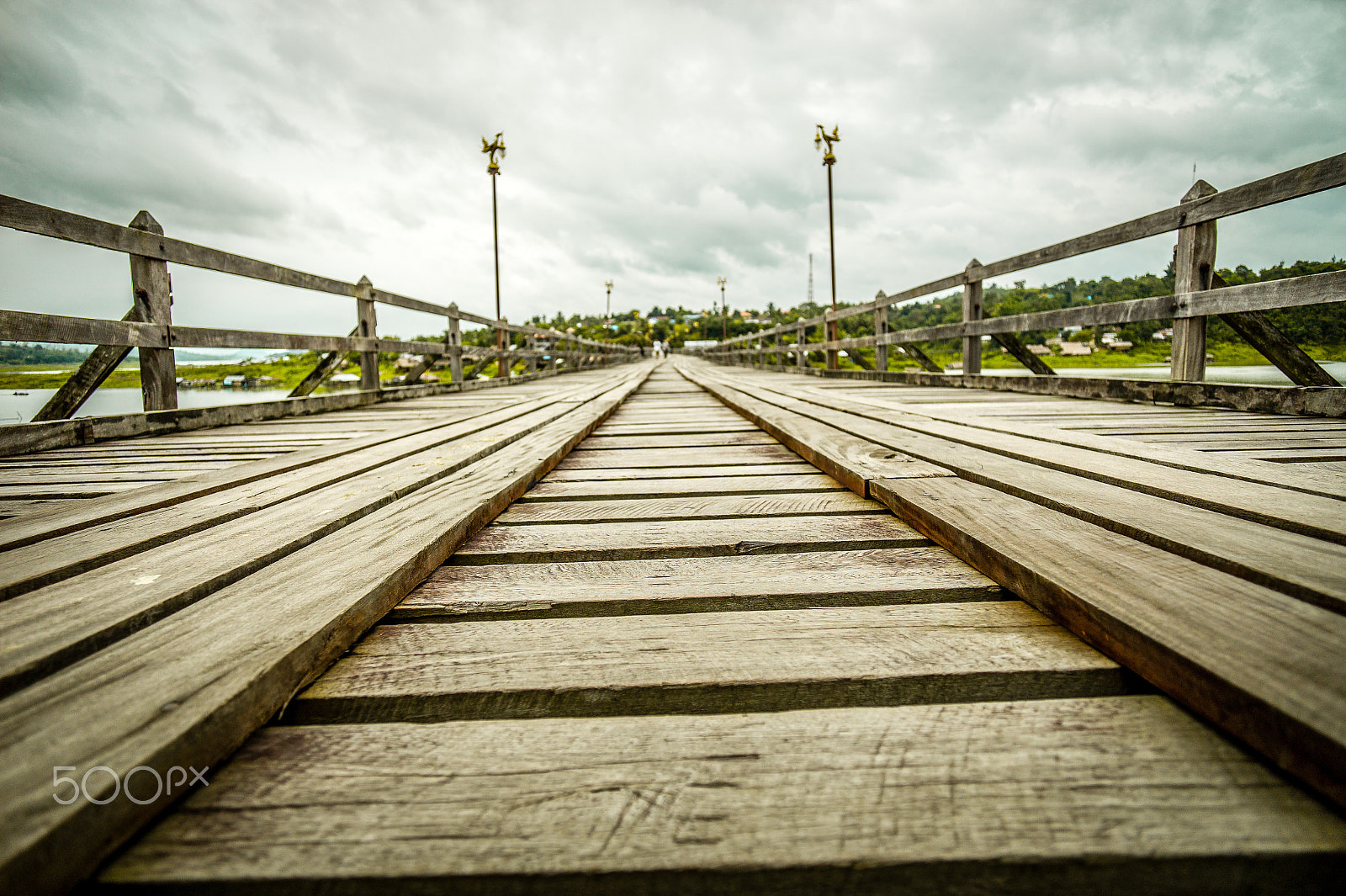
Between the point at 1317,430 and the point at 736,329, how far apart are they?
71184mm

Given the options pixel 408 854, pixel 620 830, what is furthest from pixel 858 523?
pixel 408 854

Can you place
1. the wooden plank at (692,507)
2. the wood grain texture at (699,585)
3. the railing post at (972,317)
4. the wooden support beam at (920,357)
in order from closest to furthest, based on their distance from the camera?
the wood grain texture at (699,585) < the wooden plank at (692,507) < the railing post at (972,317) < the wooden support beam at (920,357)

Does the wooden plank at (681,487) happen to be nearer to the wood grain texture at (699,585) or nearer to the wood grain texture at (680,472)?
the wood grain texture at (680,472)

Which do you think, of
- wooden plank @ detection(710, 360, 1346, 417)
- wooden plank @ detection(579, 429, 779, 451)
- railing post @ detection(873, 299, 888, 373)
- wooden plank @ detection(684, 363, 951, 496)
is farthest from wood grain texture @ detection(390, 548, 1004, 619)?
railing post @ detection(873, 299, 888, 373)

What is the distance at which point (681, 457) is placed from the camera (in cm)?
239

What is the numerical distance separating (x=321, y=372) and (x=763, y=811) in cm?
524

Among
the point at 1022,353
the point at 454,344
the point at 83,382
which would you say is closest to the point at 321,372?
the point at 83,382

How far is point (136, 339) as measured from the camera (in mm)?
2982

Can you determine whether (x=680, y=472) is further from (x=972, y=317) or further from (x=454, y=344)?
(x=454, y=344)

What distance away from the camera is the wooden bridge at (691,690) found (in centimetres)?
46

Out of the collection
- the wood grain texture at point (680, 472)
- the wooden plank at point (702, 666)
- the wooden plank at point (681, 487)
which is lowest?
the wooden plank at point (702, 666)

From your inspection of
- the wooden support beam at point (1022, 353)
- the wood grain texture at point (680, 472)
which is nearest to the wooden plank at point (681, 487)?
the wood grain texture at point (680, 472)

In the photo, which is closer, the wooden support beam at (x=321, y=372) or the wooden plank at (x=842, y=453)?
the wooden plank at (x=842, y=453)

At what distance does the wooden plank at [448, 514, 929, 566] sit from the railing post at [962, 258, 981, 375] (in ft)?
15.5
